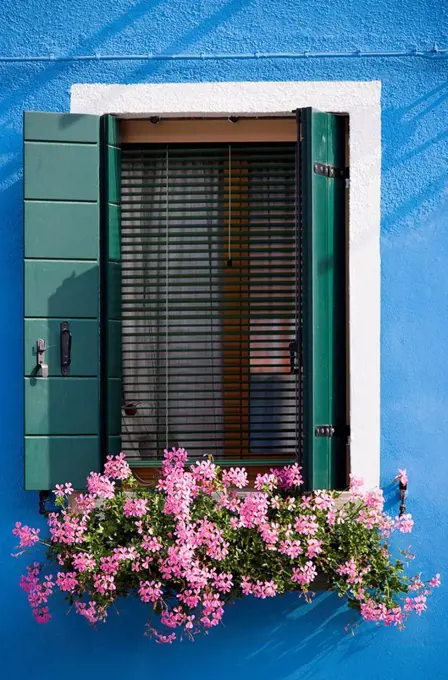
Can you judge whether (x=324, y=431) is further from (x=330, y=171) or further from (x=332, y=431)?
(x=330, y=171)

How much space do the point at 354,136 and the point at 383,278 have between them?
676 mm

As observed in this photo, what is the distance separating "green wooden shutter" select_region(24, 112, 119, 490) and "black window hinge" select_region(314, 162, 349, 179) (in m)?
1.00

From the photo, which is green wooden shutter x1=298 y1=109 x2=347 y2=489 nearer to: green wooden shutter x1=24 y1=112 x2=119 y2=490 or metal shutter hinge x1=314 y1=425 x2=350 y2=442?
metal shutter hinge x1=314 y1=425 x2=350 y2=442

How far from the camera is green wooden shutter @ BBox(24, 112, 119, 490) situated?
4.48 meters

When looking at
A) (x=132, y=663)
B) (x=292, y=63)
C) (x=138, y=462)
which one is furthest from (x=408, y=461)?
(x=292, y=63)

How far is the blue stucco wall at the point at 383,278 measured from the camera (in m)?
4.62

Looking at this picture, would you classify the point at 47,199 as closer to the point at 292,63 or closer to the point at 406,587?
the point at 292,63

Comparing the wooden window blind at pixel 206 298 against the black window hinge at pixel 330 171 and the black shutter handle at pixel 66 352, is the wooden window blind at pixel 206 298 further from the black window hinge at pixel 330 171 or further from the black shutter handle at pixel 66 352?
the black shutter handle at pixel 66 352

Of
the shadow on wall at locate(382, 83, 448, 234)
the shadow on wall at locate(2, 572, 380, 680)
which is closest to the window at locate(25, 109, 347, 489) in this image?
the shadow on wall at locate(382, 83, 448, 234)

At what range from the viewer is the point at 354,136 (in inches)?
183

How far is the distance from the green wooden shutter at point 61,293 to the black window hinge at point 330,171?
100 cm

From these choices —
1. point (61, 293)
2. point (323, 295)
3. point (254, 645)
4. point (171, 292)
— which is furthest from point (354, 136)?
point (254, 645)

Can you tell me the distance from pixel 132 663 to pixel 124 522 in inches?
31.1

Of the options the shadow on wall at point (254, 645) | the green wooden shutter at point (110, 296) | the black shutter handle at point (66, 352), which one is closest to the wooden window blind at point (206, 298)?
the green wooden shutter at point (110, 296)
